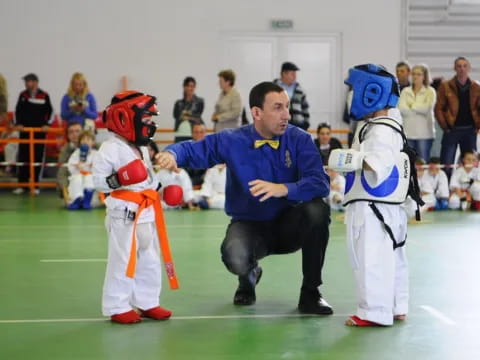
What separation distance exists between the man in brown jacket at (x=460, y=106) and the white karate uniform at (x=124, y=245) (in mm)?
7809

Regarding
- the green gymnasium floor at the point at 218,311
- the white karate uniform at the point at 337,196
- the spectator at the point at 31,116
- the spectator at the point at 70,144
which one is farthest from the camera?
the spectator at the point at 31,116

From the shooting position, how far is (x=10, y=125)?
13.8 metres

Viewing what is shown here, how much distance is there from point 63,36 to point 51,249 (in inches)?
363

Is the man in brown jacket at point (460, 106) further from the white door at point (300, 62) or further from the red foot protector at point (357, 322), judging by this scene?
the red foot protector at point (357, 322)

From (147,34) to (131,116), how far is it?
11669 mm

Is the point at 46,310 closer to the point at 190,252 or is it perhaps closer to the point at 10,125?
the point at 190,252

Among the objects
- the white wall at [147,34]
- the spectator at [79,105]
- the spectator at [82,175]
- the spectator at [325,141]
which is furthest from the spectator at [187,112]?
the white wall at [147,34]

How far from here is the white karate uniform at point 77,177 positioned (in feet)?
37.6

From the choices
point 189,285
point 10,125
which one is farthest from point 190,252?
point 10,125

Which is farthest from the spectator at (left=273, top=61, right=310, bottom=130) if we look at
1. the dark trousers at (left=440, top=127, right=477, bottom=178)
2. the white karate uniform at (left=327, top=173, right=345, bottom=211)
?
the dark trousers at (left=440, top=127, right=477, bottom=178)

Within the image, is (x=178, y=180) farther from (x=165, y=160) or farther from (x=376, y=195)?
(x=376, y=195)

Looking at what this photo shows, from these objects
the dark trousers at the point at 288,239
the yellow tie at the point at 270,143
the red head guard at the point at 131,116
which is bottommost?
the dark trousers at the point at 288,239

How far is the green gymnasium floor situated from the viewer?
4277mm

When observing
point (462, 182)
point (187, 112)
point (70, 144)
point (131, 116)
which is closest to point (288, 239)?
point (131, 116)
